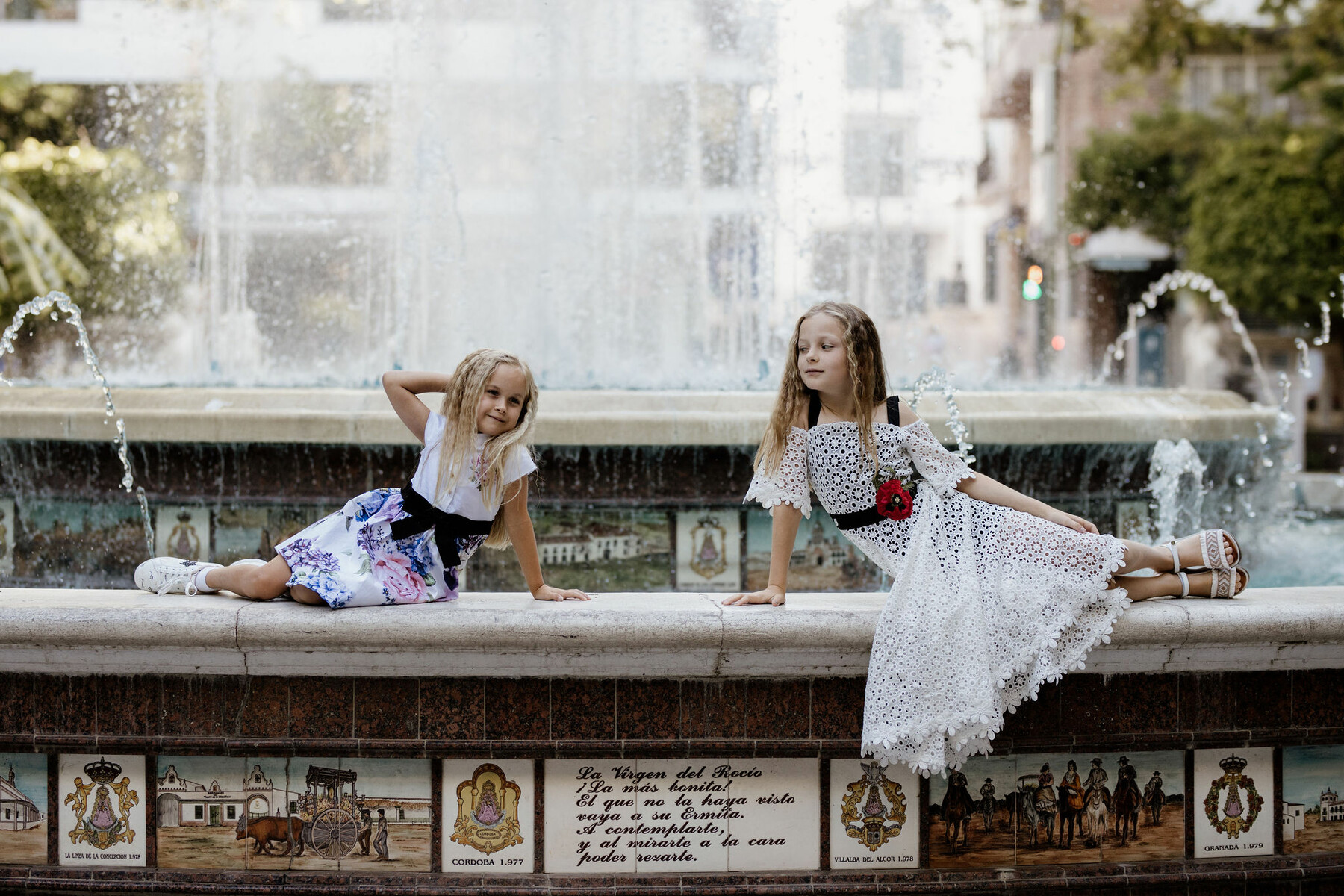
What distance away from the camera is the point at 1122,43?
17.0m

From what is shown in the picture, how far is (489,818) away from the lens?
3064 mm

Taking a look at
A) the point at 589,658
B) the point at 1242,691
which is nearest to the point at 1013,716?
the point at 1242,691

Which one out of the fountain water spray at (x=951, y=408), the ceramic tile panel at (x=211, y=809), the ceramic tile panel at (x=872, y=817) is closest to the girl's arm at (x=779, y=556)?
the ceramic tile panel at (x=872, y=817)

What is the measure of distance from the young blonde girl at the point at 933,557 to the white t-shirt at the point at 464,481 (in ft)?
1.99

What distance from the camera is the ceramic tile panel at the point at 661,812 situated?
3.06m

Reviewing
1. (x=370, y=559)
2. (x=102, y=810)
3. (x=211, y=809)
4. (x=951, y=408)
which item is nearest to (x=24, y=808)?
(x=102, y=810)

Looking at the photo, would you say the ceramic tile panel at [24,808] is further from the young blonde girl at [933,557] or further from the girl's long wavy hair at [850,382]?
the girl's long wavy hair at [850,382]

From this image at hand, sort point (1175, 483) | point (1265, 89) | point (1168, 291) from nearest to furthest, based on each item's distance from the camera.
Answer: point (1175, 483), point (1168, 291), point (1265, 89)

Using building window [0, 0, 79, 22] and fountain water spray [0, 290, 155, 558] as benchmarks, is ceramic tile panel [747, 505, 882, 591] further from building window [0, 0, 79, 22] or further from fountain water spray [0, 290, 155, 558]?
building window [0, 0, 79, 22]

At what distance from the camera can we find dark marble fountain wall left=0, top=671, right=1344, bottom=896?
3.02m

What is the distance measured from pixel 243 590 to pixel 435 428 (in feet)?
2.07

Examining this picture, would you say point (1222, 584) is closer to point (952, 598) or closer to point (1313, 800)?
point (1313, 800)

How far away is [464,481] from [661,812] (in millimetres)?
960

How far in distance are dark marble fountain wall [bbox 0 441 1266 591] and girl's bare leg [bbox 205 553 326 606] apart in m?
1.72
